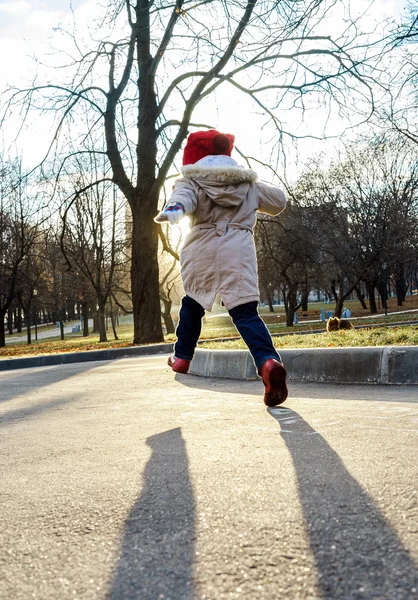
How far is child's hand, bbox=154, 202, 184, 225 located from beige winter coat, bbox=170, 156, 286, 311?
0.67ft

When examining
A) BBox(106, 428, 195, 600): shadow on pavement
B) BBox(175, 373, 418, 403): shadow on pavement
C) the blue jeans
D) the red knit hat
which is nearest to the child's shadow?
BBox(175, 373, 418, 403): shadow on pavement

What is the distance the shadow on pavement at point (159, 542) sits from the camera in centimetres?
159

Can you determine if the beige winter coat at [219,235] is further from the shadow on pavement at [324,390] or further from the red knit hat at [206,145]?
the shadow on pavement at [324,390]

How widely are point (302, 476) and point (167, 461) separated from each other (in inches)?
27.8

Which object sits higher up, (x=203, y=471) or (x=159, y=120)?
(x=159, y=120)

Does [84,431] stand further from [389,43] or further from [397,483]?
[389,43]

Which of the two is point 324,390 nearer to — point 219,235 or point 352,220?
point 219,235

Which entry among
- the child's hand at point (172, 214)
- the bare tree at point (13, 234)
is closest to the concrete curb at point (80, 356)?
the child's hand at point (172, 214)

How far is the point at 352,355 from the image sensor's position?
6105 millimetres

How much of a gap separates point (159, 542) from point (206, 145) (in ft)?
12.5

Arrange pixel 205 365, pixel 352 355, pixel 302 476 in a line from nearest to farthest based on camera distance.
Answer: pixel 302 476 < pixel 352 355 < pixel 205 365

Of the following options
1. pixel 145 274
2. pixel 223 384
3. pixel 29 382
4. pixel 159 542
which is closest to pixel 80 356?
pixel 145 274

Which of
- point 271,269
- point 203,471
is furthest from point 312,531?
point 271,269

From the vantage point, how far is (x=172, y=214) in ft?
14.0
